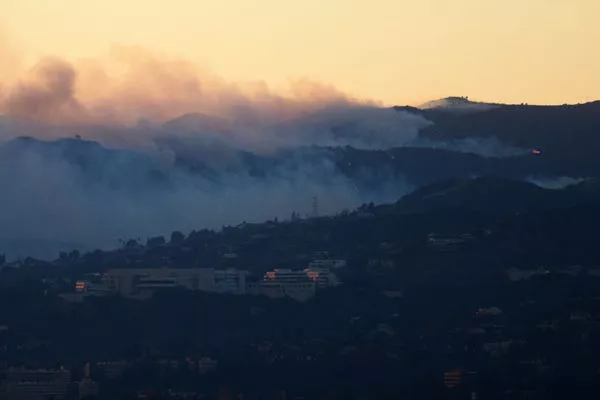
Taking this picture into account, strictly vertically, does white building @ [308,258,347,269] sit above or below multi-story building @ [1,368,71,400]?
above

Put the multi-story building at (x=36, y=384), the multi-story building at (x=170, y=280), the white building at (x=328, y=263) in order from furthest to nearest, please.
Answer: the white building at (x=328, y=263)
the multi-story building at (x=170, y=280)
the multi-story building at (x=36, y=384)

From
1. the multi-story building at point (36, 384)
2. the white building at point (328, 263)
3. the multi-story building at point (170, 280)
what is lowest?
the multi-story building at point (36, 384)

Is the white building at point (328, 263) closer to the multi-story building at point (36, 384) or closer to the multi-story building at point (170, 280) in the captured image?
the multi-story building at point (170, 280)

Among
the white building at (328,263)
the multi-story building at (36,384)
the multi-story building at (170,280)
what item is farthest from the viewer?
the white building at (328,263)

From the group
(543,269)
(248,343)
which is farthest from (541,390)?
(543,269)

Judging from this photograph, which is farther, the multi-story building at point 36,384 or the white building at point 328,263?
the white building at point 328,263

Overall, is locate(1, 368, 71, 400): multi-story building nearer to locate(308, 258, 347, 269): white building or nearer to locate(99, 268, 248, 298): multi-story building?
locate(99, 268, 248, 298): multi-story building

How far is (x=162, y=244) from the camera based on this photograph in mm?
129125

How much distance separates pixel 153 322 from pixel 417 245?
16693mm

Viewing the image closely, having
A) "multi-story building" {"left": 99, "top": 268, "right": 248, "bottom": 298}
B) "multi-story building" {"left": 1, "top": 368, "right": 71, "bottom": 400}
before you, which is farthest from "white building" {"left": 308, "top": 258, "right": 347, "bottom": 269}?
"multi-story building" {"left": 1, "top": 368, "right": 71, "bottom": 400}

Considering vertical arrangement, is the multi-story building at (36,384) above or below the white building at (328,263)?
below

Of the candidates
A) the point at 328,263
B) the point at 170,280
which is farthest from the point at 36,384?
the point at 328,263

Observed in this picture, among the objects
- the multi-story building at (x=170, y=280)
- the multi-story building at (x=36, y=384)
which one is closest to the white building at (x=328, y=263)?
the multi-story building at (x=170, y=280)

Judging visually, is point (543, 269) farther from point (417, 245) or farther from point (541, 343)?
point (541, 343)
